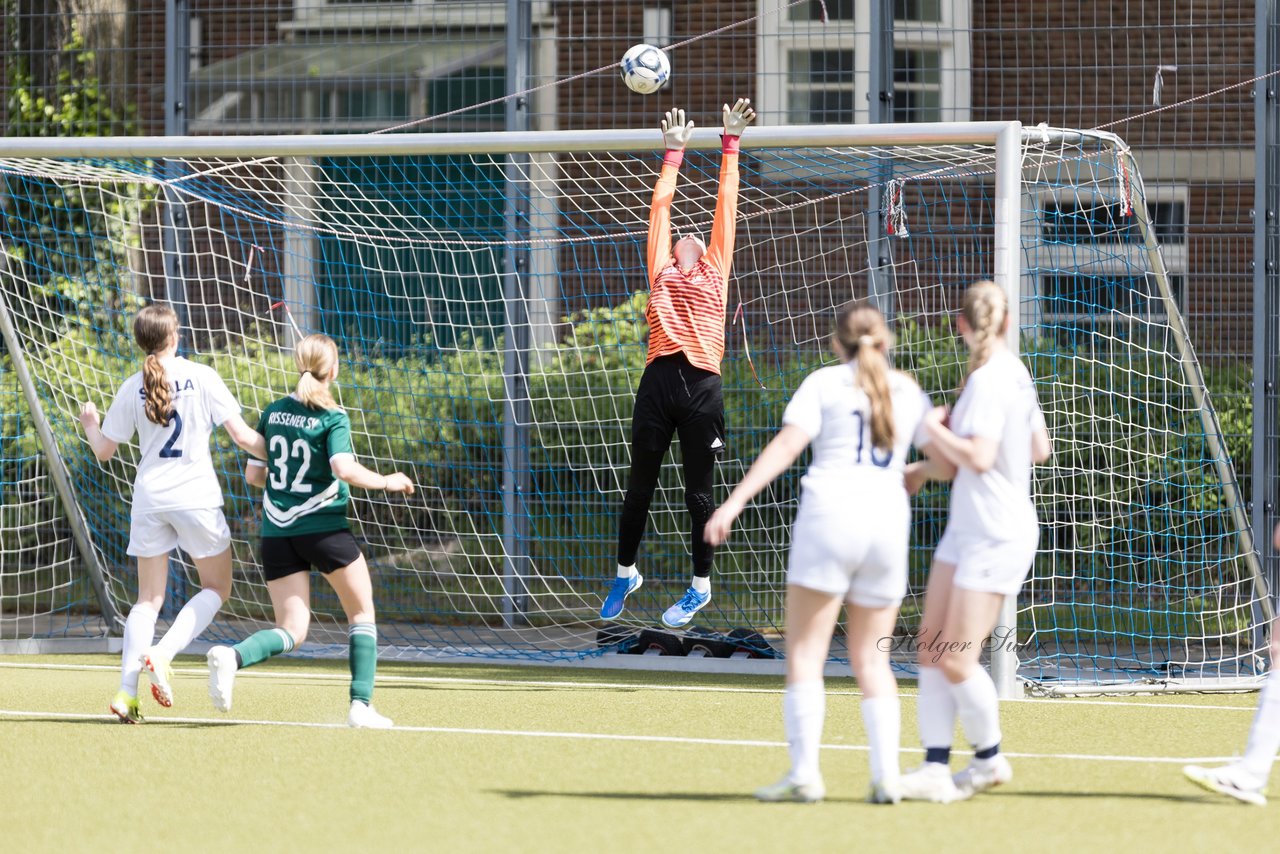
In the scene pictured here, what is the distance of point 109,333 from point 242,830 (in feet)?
22.3

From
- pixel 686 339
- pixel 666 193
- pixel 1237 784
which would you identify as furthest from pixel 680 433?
pixel 1237 784

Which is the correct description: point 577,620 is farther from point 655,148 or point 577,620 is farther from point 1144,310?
point 1144,310

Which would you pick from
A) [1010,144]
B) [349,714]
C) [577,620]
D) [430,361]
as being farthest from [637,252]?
[349,714]

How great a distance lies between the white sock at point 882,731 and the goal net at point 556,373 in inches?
156

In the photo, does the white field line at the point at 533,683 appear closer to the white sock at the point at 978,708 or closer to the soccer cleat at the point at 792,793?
the white sock at the point at 978,708

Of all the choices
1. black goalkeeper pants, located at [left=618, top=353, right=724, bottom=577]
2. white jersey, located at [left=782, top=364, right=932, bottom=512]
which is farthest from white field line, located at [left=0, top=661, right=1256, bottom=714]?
white jersey, located at [left=782, top=364, right=932, bottom=512]

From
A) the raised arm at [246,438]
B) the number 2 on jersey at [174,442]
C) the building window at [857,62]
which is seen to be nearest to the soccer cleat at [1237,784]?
the raised arm at [246,438]

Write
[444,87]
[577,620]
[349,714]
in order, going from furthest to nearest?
[444,87] → [577,620] → [349,714]

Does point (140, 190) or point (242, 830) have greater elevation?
point (140, 190)

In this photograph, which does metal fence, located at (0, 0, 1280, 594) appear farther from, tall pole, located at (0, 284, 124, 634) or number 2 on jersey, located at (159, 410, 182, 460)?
number 2 on jersey, located at (159, 410, 182, 460)

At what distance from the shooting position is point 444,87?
10844 mm

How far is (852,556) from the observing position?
4.36m

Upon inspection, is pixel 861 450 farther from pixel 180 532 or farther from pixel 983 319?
pixel 180 532

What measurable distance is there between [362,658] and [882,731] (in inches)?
95.5
